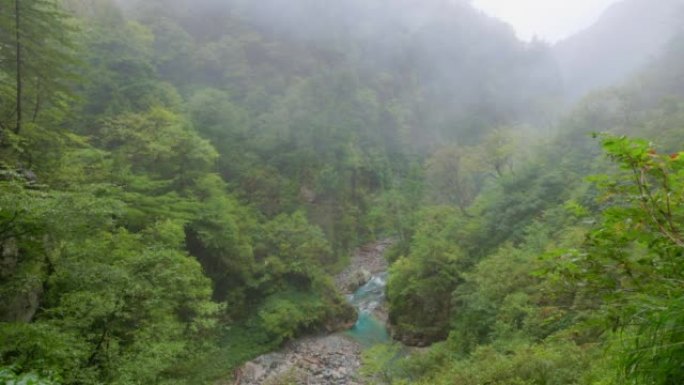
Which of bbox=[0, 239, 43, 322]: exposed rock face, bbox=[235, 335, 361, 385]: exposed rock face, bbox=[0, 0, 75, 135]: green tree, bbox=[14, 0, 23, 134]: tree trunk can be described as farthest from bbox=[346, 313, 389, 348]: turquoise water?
bbox=[0, 0, 75, 135]: green tree

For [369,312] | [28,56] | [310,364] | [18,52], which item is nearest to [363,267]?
[369,312]

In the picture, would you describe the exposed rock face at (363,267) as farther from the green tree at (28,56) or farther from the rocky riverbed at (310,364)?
the green tree at (28,56)

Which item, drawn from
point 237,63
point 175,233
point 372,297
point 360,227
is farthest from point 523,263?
point 237,63

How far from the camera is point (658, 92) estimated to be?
75.4 feet

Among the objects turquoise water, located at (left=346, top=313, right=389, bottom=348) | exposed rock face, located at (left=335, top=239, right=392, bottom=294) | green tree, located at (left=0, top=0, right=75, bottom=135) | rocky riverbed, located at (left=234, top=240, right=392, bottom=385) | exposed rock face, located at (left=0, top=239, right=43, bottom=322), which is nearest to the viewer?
exposed rock face, located at (left=0, top=239, right=43, bottom=322)

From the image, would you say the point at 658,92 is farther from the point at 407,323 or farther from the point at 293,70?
the point at 293,70

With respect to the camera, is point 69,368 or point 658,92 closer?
point 69,368

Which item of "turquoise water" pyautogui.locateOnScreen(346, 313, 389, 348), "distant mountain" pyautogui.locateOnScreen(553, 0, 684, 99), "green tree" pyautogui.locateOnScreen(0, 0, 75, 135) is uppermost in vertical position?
"distant mountain" pyautogui.locateOnScreen(553, 0, 684, 99)

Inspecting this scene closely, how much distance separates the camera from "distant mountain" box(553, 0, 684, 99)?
36.1m

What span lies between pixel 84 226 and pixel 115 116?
16.7 m

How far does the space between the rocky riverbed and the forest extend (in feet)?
1.58

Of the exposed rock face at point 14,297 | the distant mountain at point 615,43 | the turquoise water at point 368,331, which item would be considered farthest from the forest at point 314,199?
the turquoise water at point 368,331

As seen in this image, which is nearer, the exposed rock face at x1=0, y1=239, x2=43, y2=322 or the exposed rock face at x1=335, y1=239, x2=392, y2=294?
the exposed rock face at x1=0, y1=239, x2=43, y2=322

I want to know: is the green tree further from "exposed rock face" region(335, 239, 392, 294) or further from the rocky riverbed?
"exposed rock face" region(335, 239, 392, 294)
